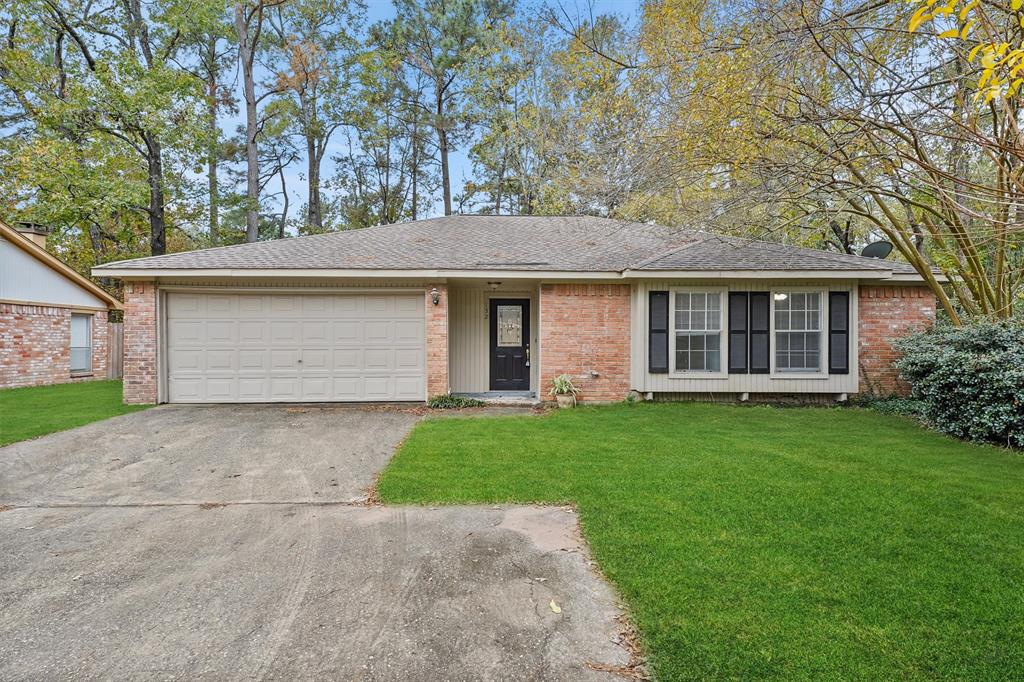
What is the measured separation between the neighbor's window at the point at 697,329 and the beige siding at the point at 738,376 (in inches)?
6.9

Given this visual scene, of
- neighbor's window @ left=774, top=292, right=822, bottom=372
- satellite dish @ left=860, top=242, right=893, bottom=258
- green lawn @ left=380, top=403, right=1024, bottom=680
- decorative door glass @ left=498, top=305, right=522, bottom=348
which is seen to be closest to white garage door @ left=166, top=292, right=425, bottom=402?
decorative door glass @ left=498, top=305, right=522, bottom=348

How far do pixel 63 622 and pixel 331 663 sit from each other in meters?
1.61

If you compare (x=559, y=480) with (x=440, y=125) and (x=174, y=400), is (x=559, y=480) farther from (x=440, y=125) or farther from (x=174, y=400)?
(x=440, y=125)

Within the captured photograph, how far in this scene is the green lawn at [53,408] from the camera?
7.45 metres

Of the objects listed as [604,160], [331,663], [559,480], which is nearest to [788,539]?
[559,480]

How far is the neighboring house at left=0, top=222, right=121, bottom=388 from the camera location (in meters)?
12.3

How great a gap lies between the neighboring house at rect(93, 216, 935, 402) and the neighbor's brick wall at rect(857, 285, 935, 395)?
0.09ft

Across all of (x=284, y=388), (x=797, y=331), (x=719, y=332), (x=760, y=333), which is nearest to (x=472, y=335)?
(x=284, y=388)

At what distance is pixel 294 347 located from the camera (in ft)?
31.2

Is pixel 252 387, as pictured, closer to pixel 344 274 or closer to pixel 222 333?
pixel 222 333

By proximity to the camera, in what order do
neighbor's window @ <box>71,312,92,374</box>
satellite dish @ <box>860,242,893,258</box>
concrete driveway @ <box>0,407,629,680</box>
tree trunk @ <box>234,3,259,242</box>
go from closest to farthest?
concrete driveway @ <box>0,407,629,680</box> → satellite dish @ <box>860,242,893,258</box> → neighbor's window @ <box>71,312,92,374</box> → tree trunk @ <box>234,3,259,242</box>

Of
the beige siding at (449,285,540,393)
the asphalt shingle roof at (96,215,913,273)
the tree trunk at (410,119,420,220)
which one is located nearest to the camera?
the asphalt shingle roof at (96,215,913,273)

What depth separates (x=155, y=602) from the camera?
2846 millimetres

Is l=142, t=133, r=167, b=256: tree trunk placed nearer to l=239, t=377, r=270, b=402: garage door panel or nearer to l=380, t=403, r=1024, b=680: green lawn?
l=239, t=377, r=270, b=402: garage door panel
